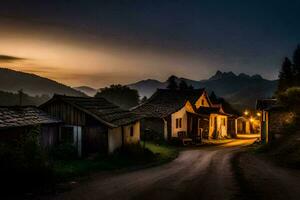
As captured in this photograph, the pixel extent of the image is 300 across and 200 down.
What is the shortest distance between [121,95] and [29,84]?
2508 inches

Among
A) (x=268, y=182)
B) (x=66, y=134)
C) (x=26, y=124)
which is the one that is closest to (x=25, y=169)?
(x=26, y=124)

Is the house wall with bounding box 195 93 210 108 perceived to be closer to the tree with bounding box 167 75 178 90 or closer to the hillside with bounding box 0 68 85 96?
the tree with bounding box 167 75 178 90

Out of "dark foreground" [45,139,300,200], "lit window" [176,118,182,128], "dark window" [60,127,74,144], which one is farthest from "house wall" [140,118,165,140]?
"dark foreground" [45,139,300,200]

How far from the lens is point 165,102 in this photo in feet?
164

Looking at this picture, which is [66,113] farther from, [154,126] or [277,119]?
[277,119]

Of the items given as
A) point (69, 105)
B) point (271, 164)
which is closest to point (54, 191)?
point (69, 105)

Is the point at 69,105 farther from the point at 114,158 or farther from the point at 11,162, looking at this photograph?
the point at 11,162

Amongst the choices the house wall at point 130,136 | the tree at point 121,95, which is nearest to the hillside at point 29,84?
the tree at point 121,95

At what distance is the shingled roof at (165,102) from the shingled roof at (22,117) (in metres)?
20.2

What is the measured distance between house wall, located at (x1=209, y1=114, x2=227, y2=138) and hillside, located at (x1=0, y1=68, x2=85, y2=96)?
313 ft

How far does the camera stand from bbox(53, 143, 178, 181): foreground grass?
18609mm

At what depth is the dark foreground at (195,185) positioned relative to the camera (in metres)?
13.7

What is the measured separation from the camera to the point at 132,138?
31828 millimetres

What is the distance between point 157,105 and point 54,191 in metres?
34.6
